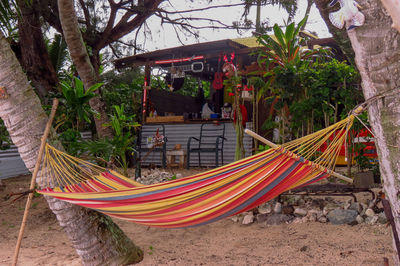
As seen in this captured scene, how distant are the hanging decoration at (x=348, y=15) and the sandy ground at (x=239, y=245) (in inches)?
54.7

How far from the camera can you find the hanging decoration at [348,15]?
1234mm

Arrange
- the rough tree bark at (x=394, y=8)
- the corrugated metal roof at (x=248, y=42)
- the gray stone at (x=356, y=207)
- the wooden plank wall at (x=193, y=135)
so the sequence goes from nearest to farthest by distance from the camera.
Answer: the rough tree bark at (x=394, y=8) < the gray stone at (x=356, y=207) < the wooden plank wall at (x=193, y=135) < the corrugated metal roof at (x=248, y=42)

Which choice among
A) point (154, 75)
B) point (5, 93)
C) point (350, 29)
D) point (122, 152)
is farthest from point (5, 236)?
point (154, 75)

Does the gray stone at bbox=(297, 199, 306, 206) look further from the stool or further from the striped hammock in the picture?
the stool

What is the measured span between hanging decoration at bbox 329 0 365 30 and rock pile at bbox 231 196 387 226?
1723 mm

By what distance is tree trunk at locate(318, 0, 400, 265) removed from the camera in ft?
4.45

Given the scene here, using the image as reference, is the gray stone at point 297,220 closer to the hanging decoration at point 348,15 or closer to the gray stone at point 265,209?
the gray stone at point 265,209

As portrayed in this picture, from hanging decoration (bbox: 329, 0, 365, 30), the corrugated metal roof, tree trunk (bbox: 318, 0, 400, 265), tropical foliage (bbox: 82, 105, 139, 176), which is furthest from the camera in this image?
the corrugated metal roof

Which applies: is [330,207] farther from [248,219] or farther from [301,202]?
[248,219]

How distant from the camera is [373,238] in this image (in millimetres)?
2391

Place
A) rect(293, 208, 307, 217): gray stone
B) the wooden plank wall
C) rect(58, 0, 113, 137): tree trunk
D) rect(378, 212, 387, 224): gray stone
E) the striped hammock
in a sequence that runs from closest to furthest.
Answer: the striped hammock < rect(378, 212, 387, 224): gray stone < rect(293, 208, 307, 217): gray stone < rect(58, 0, 113, 137): tree trunk < the wooden plank wall

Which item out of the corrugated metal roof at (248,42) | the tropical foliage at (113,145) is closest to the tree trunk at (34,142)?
the tropical foliage at (113,145)

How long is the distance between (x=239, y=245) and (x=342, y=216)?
0.81 meters

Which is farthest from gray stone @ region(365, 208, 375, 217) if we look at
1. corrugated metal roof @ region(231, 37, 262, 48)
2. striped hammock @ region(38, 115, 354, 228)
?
corrugated metal roof @ region(231, 37, 262, 48)
